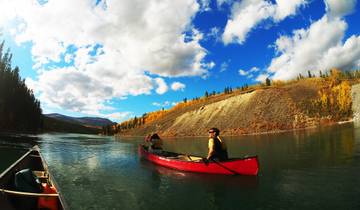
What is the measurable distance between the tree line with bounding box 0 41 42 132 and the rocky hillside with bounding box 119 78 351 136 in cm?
5723

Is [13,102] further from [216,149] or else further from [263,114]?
[216,149]

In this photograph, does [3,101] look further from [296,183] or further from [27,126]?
[296,183]

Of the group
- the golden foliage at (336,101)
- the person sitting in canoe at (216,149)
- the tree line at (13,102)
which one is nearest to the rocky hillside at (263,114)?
the golden foliage at (336,101)

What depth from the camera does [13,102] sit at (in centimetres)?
11750

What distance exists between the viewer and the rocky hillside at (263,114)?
91625 mm

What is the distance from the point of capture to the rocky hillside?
91625mm

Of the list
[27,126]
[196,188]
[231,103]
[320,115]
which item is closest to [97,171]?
[196,188]

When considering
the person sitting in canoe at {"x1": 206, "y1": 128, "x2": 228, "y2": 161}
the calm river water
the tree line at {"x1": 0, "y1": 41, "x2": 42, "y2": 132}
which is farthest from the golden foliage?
the tree line at {"x1": 0, "y1": 41, "x2": 42, "y2": 132}

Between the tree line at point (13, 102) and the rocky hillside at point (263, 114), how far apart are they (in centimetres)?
5723

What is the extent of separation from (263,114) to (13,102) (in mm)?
95352

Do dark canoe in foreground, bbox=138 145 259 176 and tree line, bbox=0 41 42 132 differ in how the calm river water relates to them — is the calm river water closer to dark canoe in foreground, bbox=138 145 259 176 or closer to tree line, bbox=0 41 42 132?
dark canoe in foreground, bbox=138 145 259 176

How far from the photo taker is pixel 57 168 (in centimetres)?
3070

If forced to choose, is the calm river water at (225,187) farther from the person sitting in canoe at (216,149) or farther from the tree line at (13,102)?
the tree line at (13,102)

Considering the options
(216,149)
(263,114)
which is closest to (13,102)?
(263,114)
